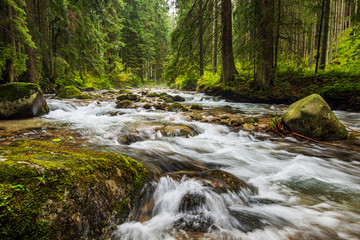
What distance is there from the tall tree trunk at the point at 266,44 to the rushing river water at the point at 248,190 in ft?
17.6

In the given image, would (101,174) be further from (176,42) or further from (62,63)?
(62,63)

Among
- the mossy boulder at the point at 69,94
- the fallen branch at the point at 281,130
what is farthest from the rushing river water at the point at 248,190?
the mossy boulder at the point at 69,94

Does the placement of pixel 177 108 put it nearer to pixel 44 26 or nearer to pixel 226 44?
pixel 226 44

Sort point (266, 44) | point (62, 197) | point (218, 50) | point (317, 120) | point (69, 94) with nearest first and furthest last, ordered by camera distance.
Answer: point (62, 197), point (317, 120), point (266, 44), point (69, 94), point (218, 50)

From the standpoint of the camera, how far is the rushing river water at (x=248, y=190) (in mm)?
1861

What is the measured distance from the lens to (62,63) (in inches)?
402

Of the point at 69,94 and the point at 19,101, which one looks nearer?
the point at 19,101

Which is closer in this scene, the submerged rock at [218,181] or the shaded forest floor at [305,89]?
the submerged rock at [218,181]

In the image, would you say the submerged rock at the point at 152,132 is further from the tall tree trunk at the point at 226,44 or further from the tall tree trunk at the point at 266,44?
the tall tree trunk at the point at 226,44

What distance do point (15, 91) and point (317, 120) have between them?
29.8 feet

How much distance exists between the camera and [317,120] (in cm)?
441

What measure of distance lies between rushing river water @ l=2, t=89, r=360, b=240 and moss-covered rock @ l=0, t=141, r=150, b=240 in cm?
24

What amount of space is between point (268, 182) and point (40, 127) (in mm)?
5917

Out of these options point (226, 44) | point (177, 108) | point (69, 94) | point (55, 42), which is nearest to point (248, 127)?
point (177, 108)
